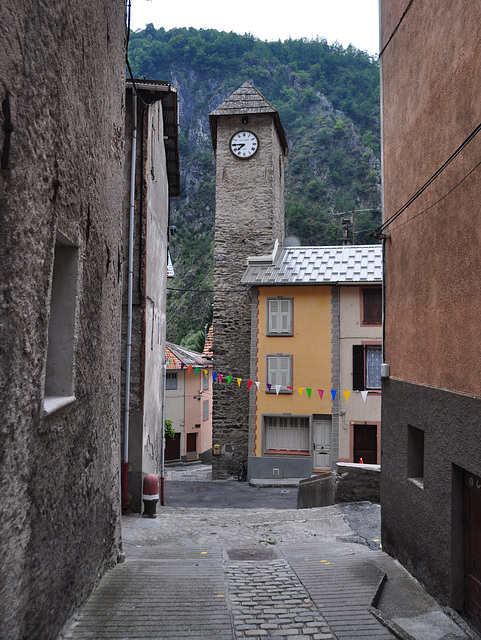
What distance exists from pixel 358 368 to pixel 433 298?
13.8 metres

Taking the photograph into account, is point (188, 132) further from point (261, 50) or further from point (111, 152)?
point (111, 152)

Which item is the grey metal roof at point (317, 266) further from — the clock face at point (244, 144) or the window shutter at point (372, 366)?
the clock face at point (244, 144)

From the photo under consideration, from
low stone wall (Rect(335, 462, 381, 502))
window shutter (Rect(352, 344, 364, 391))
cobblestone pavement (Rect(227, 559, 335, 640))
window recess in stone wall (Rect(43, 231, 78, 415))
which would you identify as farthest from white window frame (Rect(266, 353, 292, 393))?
window recess in stone wall (Rect(43, 231, 78, 415))

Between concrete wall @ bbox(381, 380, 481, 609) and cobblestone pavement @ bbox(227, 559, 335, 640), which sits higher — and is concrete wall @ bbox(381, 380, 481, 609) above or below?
above

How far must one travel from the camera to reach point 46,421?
147 inches

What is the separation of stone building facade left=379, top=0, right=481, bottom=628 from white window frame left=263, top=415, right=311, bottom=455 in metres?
12.6

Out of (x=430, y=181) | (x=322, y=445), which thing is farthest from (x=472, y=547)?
(x=322, y=445)

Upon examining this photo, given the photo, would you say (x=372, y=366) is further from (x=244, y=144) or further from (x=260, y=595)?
(x=260, y=595)

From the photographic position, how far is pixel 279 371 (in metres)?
19.7

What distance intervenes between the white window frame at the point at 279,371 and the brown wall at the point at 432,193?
12.6m

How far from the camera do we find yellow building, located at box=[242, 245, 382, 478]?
1891cm

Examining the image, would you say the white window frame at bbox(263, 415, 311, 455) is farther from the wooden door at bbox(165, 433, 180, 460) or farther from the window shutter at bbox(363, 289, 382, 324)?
the wooden door at bbox(165, 433, 180, 460)

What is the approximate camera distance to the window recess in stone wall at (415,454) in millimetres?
6074

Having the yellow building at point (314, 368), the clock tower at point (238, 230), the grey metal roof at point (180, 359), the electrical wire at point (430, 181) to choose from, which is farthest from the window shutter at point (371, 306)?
the electrical wire at point (430, 181)
